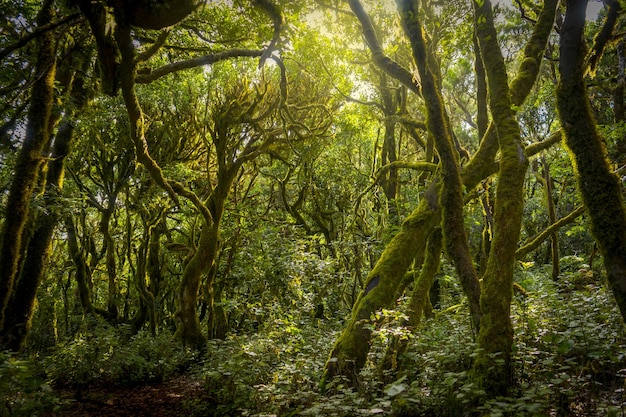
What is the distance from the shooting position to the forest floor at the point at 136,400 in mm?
6707

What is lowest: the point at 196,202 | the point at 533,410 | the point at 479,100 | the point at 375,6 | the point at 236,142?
the point at 533,410

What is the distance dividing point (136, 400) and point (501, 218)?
7.56 meters

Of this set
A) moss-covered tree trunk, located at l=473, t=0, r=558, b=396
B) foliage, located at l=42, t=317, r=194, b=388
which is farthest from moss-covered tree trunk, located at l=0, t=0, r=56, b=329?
moss-covered tree trunk, located at l=473, t=0, r=558, b=396

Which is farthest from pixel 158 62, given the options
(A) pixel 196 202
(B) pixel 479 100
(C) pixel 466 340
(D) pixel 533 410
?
(D) pixel 533 410

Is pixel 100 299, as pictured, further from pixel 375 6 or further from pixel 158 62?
pixel 375 6

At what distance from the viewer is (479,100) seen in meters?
7.05

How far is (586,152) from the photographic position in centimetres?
310

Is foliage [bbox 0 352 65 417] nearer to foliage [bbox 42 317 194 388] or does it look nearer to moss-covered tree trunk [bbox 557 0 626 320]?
foliage [bbox 42 317 194 388]

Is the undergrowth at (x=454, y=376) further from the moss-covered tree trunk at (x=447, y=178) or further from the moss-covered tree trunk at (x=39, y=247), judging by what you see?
the moss-covered tree trunk at (x=39, y=247)

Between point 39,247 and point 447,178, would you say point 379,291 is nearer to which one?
point 447,178

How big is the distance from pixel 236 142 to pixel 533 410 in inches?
410

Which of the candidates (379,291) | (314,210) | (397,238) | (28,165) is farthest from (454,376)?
(314,210)

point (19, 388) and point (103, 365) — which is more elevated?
point (19, 388)

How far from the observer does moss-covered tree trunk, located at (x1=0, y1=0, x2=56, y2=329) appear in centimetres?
621
